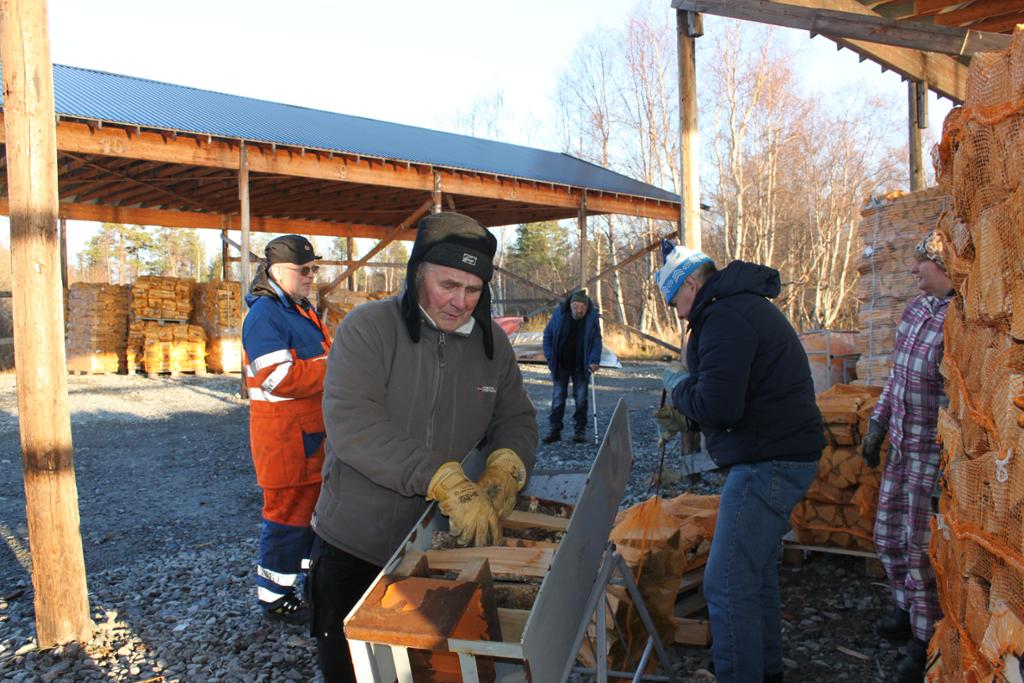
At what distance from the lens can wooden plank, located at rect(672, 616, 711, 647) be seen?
3609 mm

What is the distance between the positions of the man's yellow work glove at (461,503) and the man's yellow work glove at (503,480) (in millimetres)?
98

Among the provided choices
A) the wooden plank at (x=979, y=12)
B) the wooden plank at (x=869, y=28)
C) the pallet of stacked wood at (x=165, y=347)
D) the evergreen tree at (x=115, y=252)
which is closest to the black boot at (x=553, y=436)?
the wooden plank at (x=869, y=28)

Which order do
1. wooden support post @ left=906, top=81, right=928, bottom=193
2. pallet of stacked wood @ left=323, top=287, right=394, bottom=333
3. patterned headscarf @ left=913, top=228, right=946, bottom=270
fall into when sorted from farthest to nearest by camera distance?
pallet of stacked wood @ left=323, top=287, right=394, bottom=333 → wooden support post @ left=906, top=81, right=928, bottom=193 → patterned headscarf @ left=913, top=228, right=946, bottom=270

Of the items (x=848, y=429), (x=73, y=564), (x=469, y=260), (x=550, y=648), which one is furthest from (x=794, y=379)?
(x=73, y=564)

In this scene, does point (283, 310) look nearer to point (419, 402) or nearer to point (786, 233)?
point (419, 402)

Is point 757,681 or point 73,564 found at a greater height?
point 73,564

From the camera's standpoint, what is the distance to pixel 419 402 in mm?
2268

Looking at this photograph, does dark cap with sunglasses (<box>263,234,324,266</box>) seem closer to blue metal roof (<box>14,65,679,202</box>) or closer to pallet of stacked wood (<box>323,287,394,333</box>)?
blue metal roof (<box>14,65,679,202</box>)

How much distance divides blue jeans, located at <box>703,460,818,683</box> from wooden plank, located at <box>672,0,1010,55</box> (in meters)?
3.68

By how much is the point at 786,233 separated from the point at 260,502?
97.6ft

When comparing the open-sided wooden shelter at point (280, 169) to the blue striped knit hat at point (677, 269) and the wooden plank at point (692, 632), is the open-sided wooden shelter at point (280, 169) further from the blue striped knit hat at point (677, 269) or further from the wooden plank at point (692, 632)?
the wooden plank at point (692, 632)

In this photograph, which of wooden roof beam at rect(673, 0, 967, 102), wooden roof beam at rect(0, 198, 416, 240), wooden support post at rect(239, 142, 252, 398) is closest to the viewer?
wooden roof beam at rect(673, 0, 967, 102)

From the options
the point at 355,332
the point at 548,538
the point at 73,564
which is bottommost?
the point at 73,564

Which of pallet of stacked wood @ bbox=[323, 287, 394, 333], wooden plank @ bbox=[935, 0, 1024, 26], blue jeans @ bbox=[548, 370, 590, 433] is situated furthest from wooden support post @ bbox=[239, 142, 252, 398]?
wooden plank @ bbox=[935, 0, 1024, 26]
